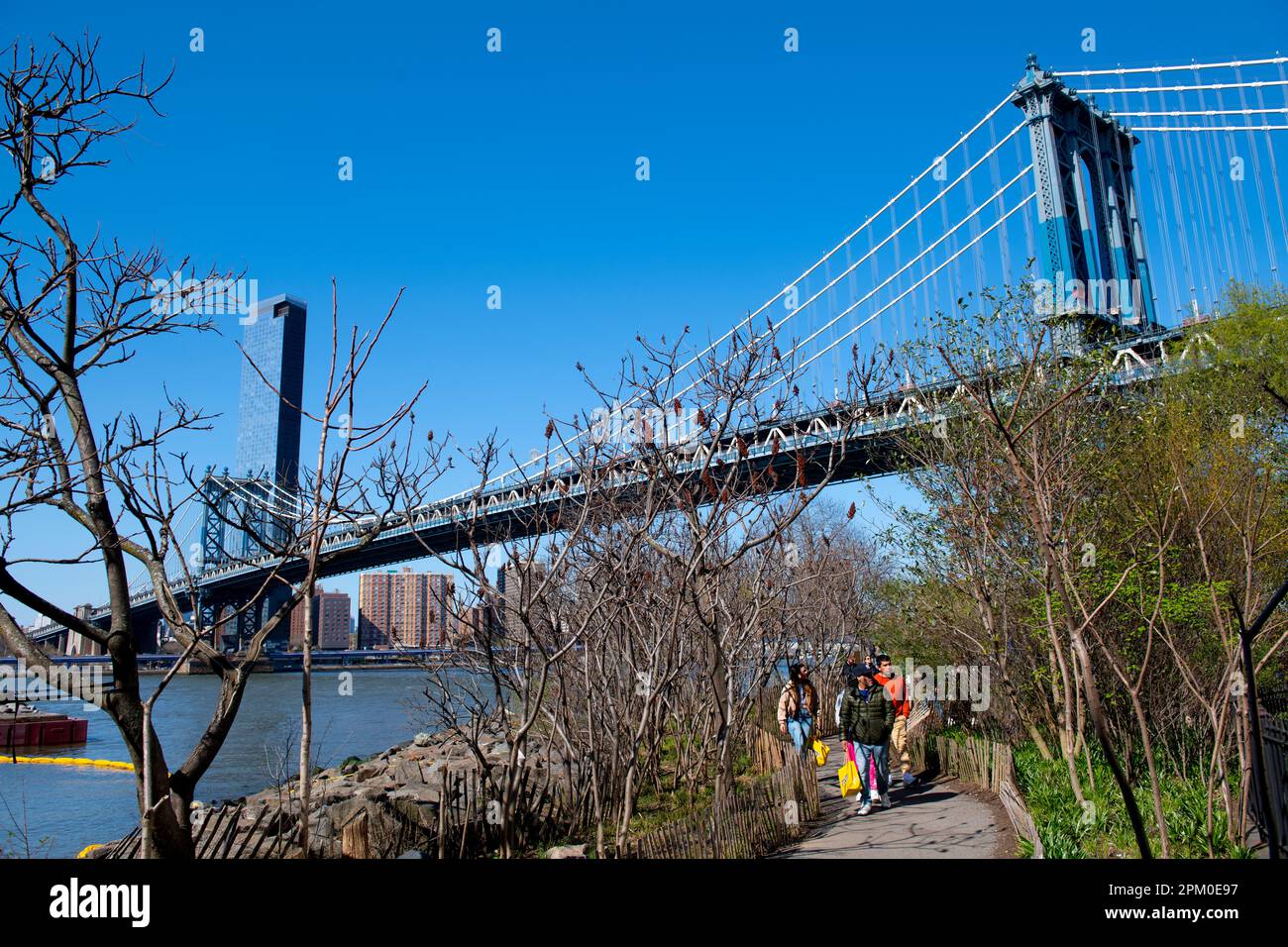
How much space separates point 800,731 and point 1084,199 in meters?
21.9

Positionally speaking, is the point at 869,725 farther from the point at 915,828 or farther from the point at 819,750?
the point at 819,750

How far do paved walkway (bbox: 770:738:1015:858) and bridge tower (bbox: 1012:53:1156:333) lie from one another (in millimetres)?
18040

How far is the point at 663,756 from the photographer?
14.5 m

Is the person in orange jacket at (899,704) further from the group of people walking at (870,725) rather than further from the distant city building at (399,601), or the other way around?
the distant city building at (399,601)

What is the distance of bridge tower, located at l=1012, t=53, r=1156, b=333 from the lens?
2425 cm

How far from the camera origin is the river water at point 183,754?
13.5m

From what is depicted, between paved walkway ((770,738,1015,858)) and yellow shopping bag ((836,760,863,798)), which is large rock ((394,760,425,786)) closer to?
paved walkway ((770,738,1015,858))

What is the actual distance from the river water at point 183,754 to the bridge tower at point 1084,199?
1929cm

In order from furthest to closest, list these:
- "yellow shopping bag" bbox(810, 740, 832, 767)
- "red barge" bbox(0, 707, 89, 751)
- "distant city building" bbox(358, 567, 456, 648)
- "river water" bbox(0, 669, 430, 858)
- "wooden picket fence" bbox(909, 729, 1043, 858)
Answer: "red barge" bbox(0, 707, 89, 751), "distant city building" bbox(358, 567, 456, 648), "river water" bbox(0, 669, 430, 858), "yellow shopping bag" bbox(810, 740, 832, 767), "wooden picket fence" bbox(909, 729, 1043, 858)

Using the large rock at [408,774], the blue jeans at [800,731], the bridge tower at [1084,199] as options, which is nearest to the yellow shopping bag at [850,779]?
the blue jeans at [800,731]

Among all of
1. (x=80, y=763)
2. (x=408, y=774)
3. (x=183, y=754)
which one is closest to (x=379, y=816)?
(x=408, y=774)

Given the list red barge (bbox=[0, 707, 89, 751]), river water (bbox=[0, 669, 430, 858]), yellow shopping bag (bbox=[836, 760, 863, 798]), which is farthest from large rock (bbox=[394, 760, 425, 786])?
red barge (bbox=[0, 707, 89, 751])
